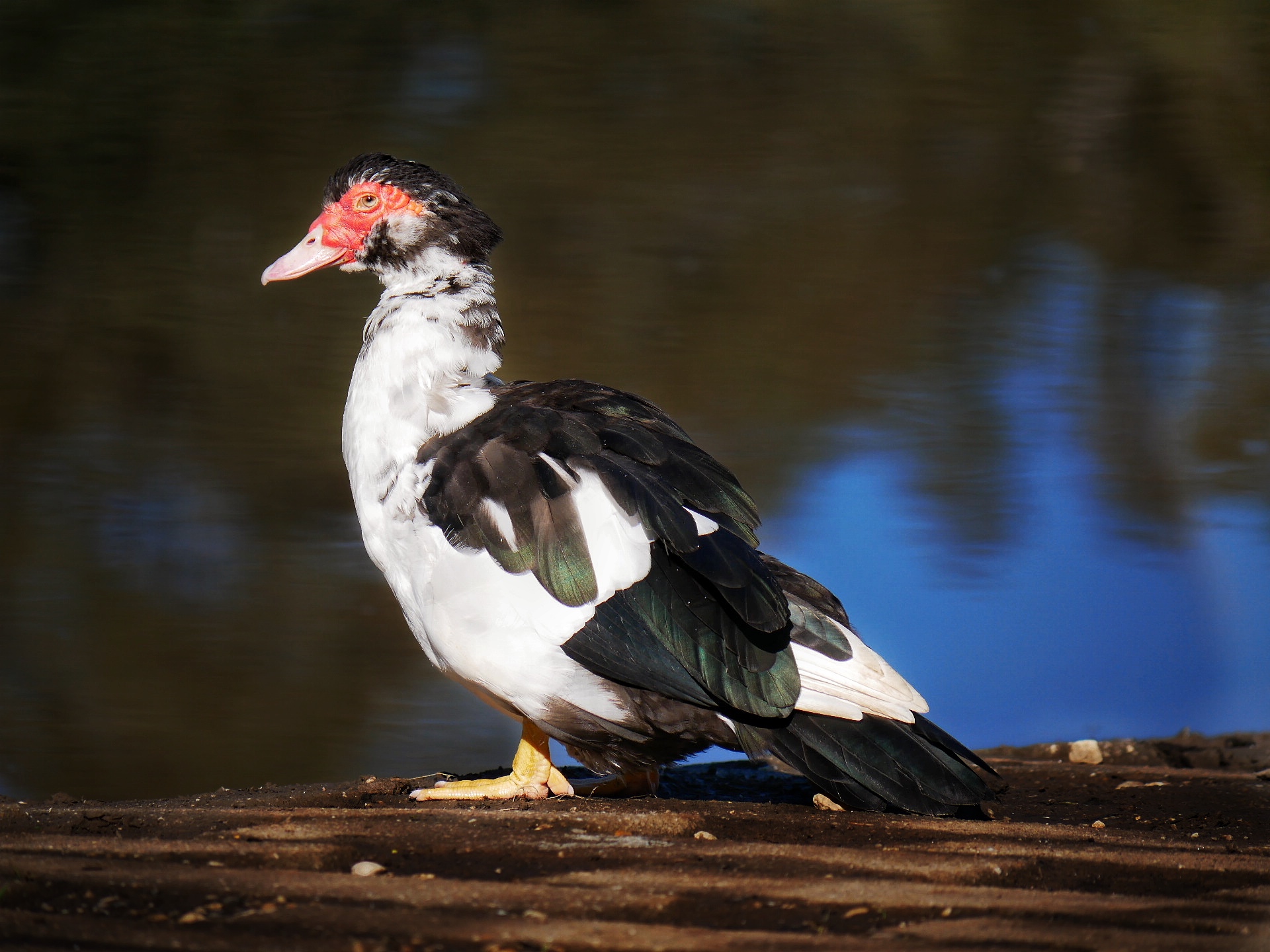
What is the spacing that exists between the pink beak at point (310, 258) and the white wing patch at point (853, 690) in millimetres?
1668

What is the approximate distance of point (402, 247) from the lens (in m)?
3.03

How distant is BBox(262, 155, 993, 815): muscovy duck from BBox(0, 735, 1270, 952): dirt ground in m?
0.14

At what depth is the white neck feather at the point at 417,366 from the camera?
8.92 ft

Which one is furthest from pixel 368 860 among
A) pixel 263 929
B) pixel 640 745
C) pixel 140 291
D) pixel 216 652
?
pixel 140 291

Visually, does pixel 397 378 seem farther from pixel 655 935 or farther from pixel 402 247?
pixel 655 935

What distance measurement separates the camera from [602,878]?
1760 mm

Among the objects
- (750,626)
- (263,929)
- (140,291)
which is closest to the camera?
(263,929)

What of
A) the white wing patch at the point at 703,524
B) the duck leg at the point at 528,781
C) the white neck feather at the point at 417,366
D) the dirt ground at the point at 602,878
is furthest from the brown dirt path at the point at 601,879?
the white neck feather at the point at 417,366

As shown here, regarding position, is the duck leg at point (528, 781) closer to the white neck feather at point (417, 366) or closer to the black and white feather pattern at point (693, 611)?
the black and white feather pattern at point (693, 611)

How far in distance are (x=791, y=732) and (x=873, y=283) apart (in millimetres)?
3745

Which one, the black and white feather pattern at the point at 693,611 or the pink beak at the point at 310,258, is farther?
the pink beak at the point at 310,258

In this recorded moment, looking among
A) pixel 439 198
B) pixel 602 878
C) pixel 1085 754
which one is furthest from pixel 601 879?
pixel 1085 754

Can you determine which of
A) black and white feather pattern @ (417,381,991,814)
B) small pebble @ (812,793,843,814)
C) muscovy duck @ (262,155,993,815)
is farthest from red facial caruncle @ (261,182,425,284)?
small pebble @ (812,793,843,814)

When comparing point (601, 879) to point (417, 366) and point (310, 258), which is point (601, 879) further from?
point (310, 258)
